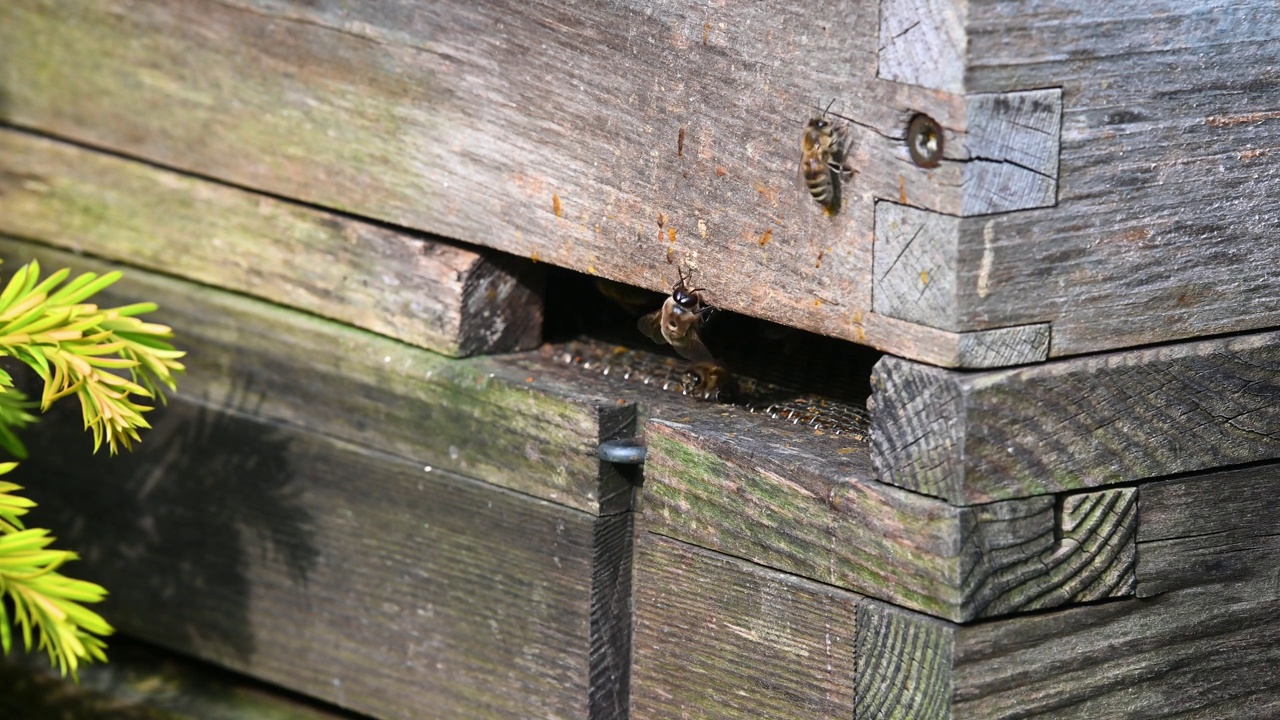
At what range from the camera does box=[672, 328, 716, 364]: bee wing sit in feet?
8.14

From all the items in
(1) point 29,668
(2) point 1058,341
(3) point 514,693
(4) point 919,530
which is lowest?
(1) point 29,668

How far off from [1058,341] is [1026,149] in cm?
26

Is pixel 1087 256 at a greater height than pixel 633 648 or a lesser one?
greater

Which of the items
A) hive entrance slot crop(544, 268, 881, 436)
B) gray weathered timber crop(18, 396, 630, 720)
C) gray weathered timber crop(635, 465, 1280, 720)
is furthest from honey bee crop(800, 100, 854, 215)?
gray weathered timber crop(18, 396, 630, 720)

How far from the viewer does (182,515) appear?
3199 mm

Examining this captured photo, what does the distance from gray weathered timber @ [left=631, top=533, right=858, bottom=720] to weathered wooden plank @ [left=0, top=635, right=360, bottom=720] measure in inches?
36.4

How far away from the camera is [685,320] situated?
2426 millimetres

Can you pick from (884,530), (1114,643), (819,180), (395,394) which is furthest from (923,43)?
(395,394)

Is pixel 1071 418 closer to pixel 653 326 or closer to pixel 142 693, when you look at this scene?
pixel 653 326

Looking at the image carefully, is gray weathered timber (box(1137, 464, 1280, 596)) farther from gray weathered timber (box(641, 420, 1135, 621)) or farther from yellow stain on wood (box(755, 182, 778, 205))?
yellow stain on wood (box(755, 182, 778, 205))

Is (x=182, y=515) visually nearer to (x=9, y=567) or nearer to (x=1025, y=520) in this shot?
(x=9, y=567)

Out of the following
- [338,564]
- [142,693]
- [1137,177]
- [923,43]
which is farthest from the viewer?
[142,693]

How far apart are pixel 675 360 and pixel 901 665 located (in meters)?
0.84

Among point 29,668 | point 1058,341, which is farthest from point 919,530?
point 29,668
